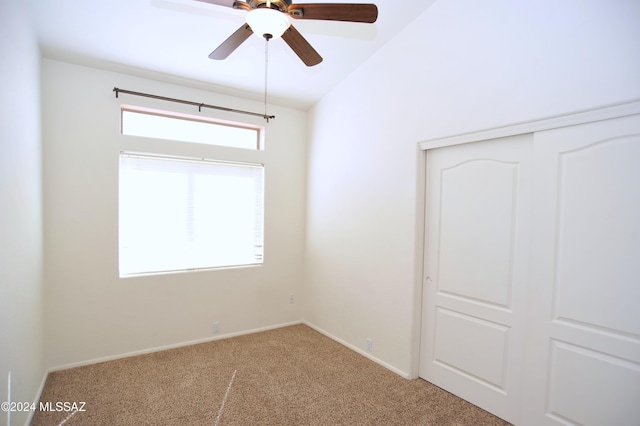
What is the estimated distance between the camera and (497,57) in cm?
220

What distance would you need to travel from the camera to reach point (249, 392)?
8.48ft

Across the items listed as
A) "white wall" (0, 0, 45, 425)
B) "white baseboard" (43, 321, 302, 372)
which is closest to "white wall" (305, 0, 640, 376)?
"white baseboard" (43, 321, 302, 372)

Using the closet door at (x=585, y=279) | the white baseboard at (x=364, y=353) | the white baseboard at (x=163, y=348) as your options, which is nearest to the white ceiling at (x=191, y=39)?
the closet door at (x=585, y=279)

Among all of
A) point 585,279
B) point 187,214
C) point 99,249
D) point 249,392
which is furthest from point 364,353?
point 99,249

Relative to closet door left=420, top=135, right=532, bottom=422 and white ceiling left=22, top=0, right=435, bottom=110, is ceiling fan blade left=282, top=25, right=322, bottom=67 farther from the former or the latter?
closet door left=420, top=135, right=532, bottom=422

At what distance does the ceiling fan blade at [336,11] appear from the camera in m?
1.59

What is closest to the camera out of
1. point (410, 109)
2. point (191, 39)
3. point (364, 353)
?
point (191, 39)

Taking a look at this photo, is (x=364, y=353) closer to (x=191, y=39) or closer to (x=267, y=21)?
(x=267, y=21)

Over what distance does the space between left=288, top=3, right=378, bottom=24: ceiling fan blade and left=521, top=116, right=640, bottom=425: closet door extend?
1.35 m

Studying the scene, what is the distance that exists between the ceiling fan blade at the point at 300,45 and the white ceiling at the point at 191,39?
0.62m

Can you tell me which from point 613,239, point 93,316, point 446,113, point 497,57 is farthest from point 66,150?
point 613,239

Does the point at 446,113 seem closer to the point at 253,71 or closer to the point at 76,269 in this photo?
the point at 253,71

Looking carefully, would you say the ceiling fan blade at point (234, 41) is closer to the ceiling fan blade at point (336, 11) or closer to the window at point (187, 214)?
the ceiling fan blade at point (336, 11)

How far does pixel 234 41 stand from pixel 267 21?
1.29ft
